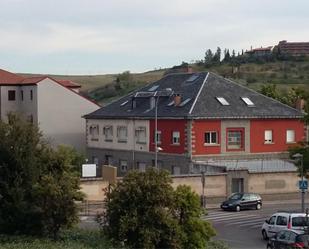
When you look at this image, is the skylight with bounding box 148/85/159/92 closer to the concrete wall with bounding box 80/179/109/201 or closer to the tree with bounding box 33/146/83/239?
the concrete wall with bounding box 80/179/109/201

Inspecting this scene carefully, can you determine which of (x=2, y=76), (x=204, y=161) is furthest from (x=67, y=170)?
(x=2, y=76)

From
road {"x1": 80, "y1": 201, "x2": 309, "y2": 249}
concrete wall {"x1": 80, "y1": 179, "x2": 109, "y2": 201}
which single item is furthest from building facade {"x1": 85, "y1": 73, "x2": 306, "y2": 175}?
concrete wall {"x1": 80, "y1": 179, "x2": 109, "y2": 201}

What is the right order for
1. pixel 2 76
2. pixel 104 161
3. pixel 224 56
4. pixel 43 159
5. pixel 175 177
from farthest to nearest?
1. pixel 224 56
2. pixel 2 76
3. pixel 104 161
4. pixel 175 177
5. pixel 43 159

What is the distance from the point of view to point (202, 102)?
70.1 m

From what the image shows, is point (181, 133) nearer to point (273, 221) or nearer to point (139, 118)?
point (139, 118)

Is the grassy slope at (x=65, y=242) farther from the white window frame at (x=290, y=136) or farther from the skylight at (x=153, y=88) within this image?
the skylight at (x=153, y=88)

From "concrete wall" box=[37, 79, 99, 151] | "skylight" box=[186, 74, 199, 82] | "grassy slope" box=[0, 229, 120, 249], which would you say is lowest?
"grassy slope" box=[0, 229, 120, 249]

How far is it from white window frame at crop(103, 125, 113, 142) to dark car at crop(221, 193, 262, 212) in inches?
879

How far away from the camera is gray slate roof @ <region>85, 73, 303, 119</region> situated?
228ft

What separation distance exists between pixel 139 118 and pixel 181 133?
5830 millimetres

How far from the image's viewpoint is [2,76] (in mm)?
98625

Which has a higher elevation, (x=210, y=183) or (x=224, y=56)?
(x=224, y=56)

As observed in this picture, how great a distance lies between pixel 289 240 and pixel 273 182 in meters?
26.5

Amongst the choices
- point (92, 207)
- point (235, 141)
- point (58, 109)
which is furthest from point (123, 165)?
point (92, 207)
